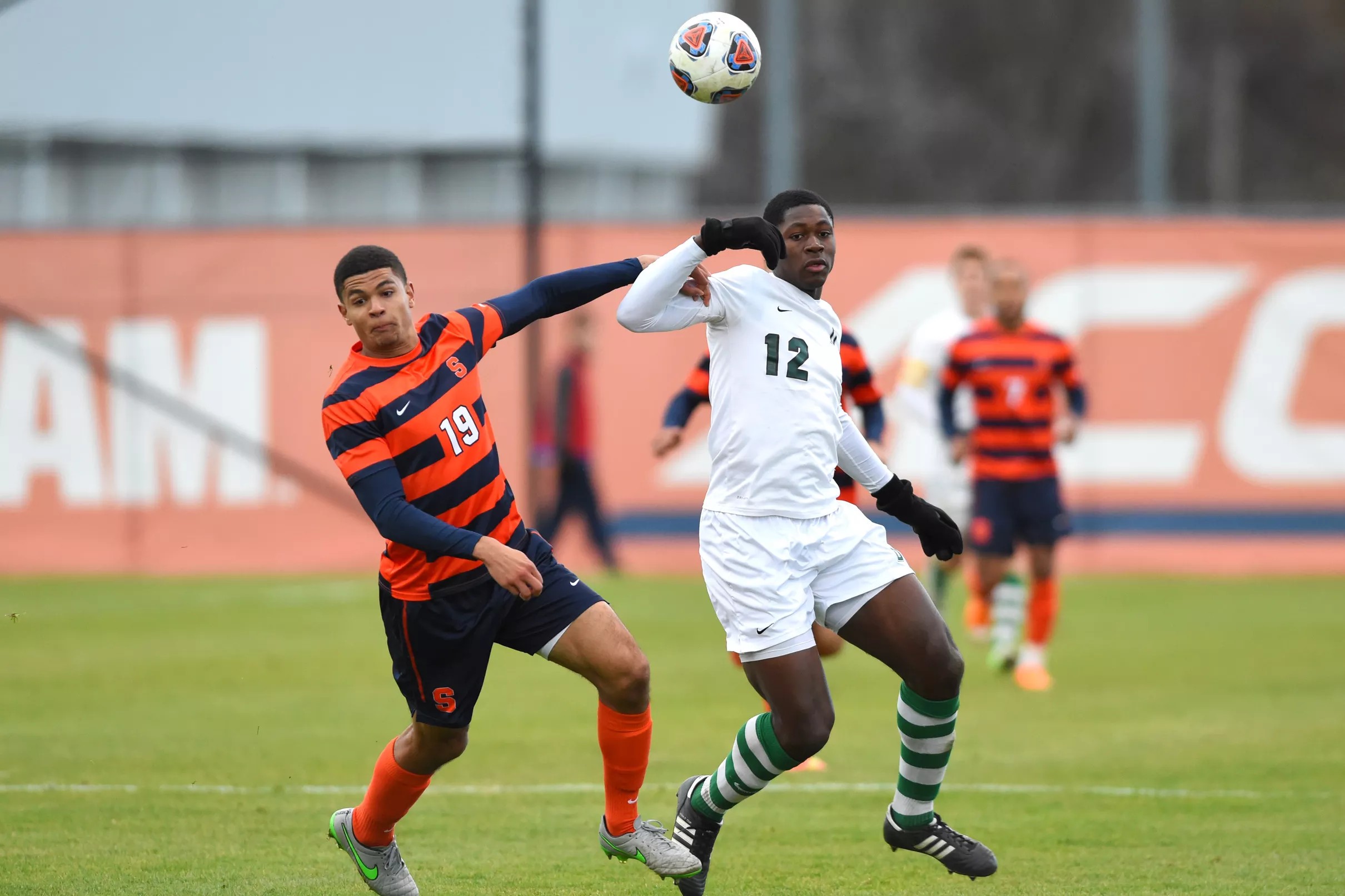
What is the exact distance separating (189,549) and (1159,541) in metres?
9.08

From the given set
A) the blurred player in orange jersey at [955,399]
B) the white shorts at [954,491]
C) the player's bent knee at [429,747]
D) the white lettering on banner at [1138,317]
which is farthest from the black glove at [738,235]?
the white lettering on banner at [1138,317]

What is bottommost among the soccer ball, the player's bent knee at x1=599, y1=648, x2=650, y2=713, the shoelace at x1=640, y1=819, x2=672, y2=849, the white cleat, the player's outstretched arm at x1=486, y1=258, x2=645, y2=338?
Answer: the white cleat

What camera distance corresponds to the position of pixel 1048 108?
39.7 m

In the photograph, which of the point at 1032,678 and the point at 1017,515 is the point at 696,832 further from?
the point at 1017,515

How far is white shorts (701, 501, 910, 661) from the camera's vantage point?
5918 mm

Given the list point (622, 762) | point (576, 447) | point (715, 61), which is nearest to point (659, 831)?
point (622, 762)

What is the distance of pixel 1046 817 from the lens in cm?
709

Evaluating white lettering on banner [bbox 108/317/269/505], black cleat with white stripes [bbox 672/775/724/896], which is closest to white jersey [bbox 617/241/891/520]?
black cleat with white stripes [bbox 672/775/724/896]

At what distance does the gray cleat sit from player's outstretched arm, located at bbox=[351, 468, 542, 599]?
1074 mm

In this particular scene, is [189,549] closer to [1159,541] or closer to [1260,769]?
[1159,541]

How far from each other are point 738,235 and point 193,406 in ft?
38.9

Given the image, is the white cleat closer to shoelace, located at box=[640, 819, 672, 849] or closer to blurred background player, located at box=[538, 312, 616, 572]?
shoelace, located at box=[640, 819, 672, 849]

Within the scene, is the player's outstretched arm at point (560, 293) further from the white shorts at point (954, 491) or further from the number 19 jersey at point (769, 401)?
the white shorts at point (954, 491)

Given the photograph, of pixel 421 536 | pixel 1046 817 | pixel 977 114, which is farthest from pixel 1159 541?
pixel 977 114
